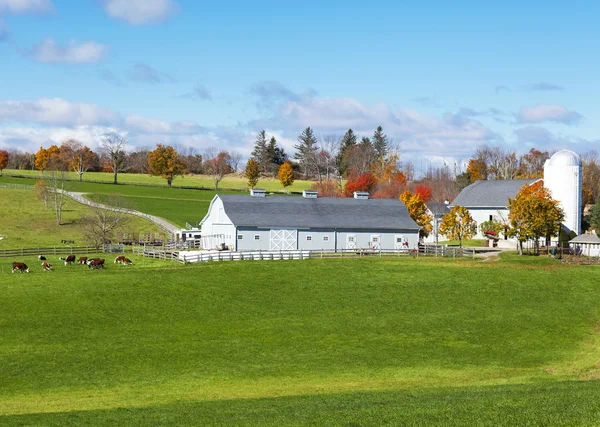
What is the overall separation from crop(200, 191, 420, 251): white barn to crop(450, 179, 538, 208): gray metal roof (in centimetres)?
1673

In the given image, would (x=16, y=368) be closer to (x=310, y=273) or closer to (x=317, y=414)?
(x=317, y=414)

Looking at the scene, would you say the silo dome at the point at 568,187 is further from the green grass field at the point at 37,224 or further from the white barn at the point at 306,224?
the green grass field at the point at 37,224

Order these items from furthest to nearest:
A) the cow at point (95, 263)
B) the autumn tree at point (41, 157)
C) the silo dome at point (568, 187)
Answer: the autumn tree at point (41, 157), the silo dome at point (568, 187), the cow at point (95, 263)

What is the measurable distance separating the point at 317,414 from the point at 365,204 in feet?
180

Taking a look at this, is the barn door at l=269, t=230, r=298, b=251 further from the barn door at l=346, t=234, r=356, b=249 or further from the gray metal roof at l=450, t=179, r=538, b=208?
the gray metal roof at l=450, t=179, r=538, b=208

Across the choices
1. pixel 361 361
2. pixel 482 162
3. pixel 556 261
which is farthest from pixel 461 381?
Result: pixel 482 162

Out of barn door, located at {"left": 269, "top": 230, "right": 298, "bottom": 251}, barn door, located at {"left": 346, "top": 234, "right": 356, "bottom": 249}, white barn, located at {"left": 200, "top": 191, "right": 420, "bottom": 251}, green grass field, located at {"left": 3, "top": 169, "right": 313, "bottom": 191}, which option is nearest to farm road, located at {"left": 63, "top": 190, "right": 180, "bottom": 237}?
white barn, located at {"left": 200, "top": 191, "right": 420, "bottom": 251}

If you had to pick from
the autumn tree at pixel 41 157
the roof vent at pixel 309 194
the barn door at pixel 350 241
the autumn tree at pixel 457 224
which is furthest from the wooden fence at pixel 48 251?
the autumn tree at pixel 41 157

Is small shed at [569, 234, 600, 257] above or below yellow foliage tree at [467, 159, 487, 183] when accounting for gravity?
below

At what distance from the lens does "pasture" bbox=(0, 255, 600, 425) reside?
22141mm

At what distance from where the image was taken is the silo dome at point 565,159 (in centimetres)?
7756

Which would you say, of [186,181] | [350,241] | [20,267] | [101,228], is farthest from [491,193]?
[186,181]

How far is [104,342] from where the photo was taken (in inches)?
1388

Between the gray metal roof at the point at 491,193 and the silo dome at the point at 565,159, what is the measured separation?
7038mm
